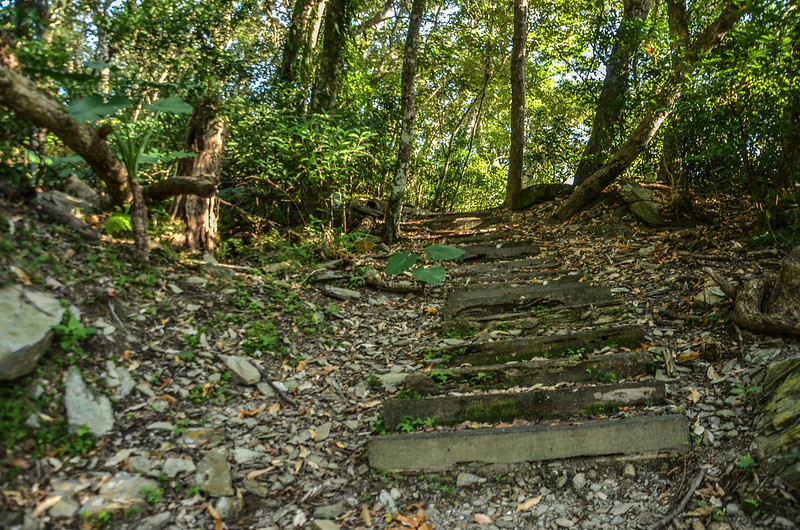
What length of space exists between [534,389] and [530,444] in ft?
1.76

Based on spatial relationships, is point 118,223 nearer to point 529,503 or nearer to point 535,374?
point 535,374

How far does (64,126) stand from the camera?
3.30 m

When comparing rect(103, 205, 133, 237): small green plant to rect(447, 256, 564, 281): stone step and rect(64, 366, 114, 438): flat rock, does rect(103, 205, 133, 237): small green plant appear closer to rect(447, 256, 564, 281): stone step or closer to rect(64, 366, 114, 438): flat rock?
rect(64, 366, 114, 438): flat rock

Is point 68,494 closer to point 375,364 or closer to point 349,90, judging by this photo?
point 375,364

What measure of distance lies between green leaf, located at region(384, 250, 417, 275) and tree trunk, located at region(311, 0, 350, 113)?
3.62 metres

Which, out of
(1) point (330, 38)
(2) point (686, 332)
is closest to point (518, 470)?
(2) point (686, 332)

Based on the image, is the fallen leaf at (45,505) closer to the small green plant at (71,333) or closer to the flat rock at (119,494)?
the flat rock at (119,494)

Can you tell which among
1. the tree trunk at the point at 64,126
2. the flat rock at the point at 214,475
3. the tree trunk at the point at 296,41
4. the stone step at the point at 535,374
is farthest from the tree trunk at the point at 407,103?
the flat rock at the point at 214,475

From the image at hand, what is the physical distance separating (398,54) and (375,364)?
1201cm

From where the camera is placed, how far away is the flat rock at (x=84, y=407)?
101 inches

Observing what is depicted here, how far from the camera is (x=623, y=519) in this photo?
249 centimetres

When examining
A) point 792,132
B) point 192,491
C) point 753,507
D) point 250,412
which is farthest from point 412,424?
point 792,132

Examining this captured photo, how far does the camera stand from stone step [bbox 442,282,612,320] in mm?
4754

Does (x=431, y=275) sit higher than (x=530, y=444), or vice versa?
(x=431, y=275)
